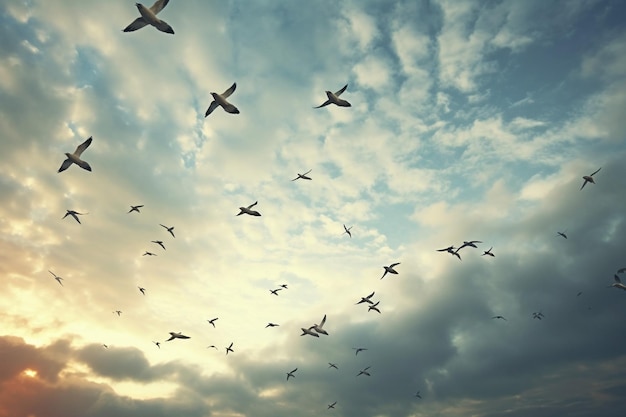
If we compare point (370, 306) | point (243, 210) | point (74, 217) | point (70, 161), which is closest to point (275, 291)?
point (370, 306)

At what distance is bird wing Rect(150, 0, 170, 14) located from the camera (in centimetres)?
1546

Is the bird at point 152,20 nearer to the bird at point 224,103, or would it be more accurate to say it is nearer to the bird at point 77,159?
the bird at point 224,103

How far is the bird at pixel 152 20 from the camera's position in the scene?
1538 centimetres

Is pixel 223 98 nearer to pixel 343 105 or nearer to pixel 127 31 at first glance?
pixel 127 31

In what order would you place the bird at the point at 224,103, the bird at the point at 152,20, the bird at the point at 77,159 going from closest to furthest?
the bird at the point at 152,20 < the bird at the point at 224,103 < the bird at the point at 77,159

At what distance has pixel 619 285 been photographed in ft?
117

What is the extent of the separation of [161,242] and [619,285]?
5729 centimetres

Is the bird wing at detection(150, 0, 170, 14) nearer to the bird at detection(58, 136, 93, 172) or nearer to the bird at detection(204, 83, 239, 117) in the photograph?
the bird at detection(204, 83, 239, 117)

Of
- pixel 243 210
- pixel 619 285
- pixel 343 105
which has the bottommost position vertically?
pixel 619 285

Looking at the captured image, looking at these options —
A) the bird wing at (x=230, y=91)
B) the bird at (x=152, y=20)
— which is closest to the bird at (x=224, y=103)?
the bird wing at (x=230, y=91)

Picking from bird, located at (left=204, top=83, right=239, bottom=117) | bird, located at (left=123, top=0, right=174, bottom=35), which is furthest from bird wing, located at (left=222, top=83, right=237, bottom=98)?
bird, located at (left=123, top=0, right=174, bottom=35)

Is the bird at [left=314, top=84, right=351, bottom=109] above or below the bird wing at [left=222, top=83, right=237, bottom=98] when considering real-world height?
above

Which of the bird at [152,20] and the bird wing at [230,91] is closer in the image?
the bird at [152,20]

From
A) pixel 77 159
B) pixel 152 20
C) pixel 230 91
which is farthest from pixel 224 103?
pixel 77 159
